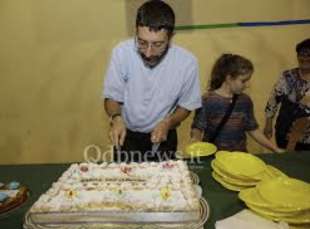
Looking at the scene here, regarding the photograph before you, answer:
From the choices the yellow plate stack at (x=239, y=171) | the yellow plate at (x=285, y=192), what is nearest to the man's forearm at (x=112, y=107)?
the yellow plate stack at (x=239, y=171)

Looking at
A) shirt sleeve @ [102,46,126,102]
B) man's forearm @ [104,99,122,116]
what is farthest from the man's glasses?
man's forearm @ [104,99,122,116]

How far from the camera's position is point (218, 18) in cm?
324

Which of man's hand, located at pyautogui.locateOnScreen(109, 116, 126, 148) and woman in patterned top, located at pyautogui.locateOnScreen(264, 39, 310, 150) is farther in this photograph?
woman in patterned top, located at pyautogui.locateOnScreen(264, 39, 310, 150)

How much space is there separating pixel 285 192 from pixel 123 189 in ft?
1.80

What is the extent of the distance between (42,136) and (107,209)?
246cm

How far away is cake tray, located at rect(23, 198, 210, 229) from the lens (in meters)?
1.21

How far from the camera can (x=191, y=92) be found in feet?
7.34

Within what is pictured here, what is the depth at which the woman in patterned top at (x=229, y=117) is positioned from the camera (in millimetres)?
2426

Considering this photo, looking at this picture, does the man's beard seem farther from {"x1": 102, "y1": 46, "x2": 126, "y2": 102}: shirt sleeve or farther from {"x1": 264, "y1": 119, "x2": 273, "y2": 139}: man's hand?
{"x1": 264, "y1": 119, "x2": 273, "y2": 139}: man's hand

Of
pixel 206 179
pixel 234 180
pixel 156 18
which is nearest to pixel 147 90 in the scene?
pixel 156 18

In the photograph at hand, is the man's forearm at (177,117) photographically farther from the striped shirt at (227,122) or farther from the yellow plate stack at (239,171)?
the yellow plate stack at (239,171)

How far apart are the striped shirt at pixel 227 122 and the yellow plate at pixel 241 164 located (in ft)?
2.44

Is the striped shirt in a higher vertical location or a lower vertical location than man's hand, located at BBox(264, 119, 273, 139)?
higher

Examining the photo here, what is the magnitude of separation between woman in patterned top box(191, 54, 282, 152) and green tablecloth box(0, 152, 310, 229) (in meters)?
0.55
